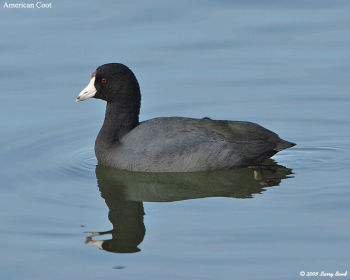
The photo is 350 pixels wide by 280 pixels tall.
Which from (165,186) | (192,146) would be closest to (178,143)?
(192,146)

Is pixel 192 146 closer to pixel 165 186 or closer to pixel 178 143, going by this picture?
pixel 178 143

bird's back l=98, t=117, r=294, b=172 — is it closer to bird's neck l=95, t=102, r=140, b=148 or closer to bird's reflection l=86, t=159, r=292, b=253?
bird's reflection l=86, t=159, r=292, b=253

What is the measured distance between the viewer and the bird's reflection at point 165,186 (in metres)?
9.27

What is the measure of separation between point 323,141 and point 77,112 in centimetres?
324

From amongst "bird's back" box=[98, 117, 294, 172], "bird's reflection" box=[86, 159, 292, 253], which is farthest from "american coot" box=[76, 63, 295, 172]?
"bird's reflection" box=[86, 159, 292, 253]

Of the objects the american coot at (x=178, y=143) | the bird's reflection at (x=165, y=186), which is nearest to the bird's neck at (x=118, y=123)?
the american coot at (x=178, y=143)

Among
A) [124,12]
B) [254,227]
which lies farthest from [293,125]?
[124,12]

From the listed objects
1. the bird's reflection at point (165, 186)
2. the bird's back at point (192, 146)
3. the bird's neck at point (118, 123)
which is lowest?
the bird's reflection at point (165, 186)

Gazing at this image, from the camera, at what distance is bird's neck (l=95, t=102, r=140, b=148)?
10711mm

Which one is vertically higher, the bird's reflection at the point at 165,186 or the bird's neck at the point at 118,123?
the bird's neck at the point at 118,123

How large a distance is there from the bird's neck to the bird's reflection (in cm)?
36

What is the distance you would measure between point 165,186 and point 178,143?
21.2 inches

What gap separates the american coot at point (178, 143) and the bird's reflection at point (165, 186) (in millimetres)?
103

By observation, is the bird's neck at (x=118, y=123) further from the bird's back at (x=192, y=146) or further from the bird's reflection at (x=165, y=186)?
the bird's reflection at (x=165, y=186)
